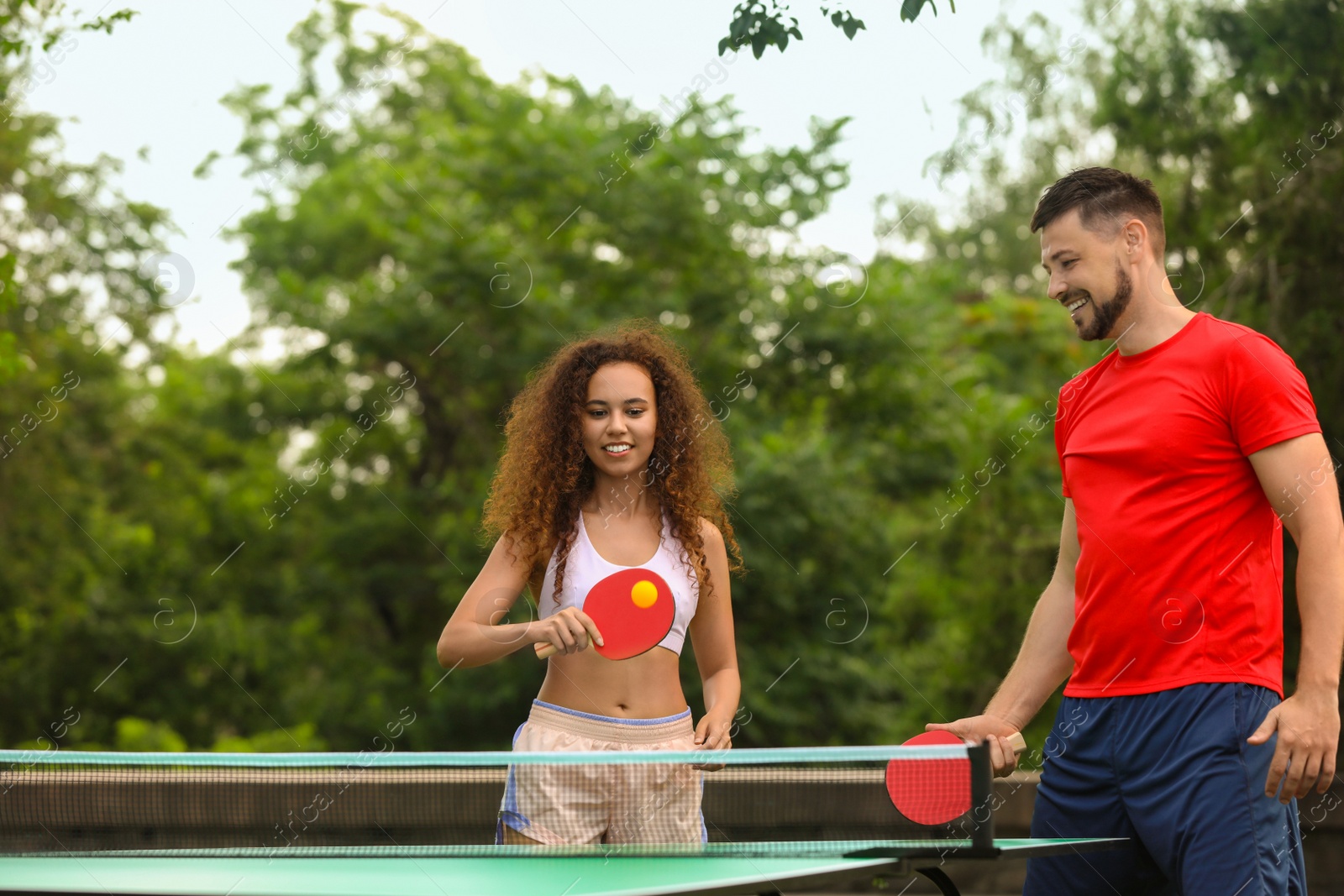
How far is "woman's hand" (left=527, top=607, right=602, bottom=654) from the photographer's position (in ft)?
9.22

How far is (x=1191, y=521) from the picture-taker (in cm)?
→ 267

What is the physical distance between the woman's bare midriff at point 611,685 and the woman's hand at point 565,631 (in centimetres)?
28

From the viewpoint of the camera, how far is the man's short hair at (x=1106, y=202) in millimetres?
2818

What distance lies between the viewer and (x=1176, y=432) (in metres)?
2.70

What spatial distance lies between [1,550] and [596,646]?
13.9m

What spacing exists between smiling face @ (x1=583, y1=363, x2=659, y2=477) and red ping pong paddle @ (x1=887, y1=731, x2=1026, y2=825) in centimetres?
99

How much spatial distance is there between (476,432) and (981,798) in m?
15.1

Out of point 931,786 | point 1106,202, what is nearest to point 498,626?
point 931,786

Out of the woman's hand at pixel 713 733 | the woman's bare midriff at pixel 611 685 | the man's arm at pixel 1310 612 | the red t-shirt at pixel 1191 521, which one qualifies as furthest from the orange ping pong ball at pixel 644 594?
the man's arm at pixel 1310 612

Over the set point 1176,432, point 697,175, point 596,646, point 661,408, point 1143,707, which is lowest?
point 1143,707

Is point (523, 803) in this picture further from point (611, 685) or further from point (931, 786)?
point (931, 786)

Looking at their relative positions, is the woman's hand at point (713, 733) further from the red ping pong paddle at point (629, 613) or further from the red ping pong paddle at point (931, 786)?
the red ping pong paddle at point (931, 786)

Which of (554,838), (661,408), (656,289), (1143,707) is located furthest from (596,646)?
(656,289)

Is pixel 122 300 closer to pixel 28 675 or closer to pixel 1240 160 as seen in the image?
pixel 28 675
